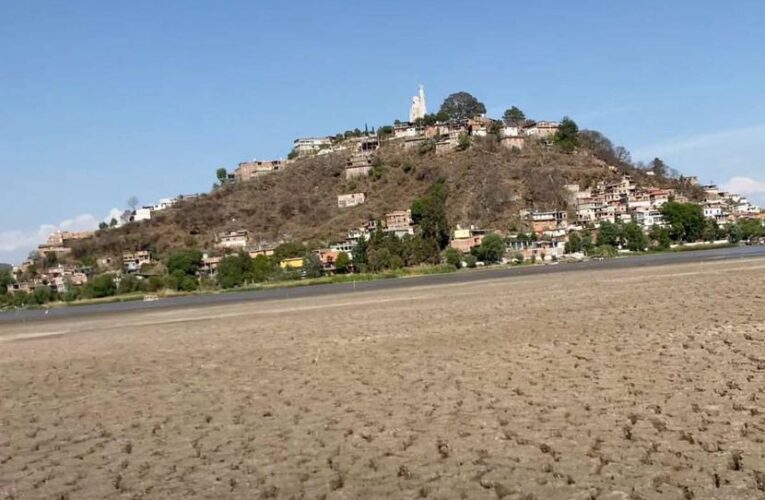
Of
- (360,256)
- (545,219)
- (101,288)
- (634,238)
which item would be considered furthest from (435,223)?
(101,288)

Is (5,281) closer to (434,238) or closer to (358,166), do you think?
(358,166)

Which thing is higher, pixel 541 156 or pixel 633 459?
pixel 541 156

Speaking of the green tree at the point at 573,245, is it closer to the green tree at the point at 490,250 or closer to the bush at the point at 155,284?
the green tree at the point at 490,250

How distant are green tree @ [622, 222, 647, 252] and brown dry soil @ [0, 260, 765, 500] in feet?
373

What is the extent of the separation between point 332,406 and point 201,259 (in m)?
142

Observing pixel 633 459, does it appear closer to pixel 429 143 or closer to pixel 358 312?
pixel 358 312

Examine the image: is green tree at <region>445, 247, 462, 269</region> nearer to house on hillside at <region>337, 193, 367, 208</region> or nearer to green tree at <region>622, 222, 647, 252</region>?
green tree at <region>622, 222, 647, 252</region>

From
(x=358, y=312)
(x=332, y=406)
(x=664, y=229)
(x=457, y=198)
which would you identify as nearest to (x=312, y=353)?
(x=332, y=406)

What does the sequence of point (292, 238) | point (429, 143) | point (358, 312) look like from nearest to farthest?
point (358, 312) < point (292, 238) < point (429, 143)

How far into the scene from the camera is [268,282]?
11962cm

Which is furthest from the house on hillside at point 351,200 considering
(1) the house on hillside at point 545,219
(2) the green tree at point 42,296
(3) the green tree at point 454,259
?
(2) the green tree at point 42,296

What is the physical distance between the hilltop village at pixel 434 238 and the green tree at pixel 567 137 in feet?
1.00

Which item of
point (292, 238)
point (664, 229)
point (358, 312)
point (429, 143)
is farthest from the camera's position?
point (429, 143)

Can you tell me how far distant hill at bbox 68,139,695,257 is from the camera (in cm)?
15775
